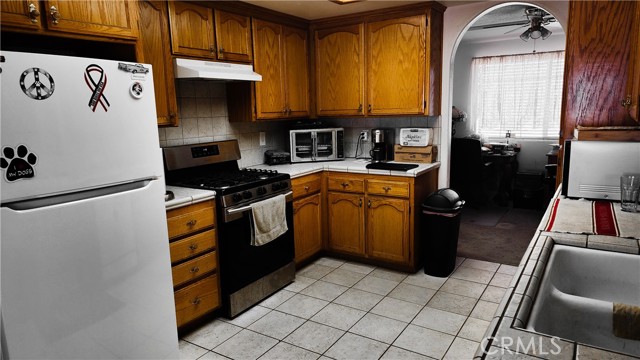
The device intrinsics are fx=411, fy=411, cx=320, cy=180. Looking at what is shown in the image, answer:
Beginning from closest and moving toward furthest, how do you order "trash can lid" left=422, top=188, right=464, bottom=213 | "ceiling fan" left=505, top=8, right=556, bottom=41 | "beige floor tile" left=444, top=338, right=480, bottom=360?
"beige floor tile" left=444, top=338, right=480, bottom=360, "trash can lid" left=422, top=188, right=464, bottom=213, "ceiling fan" left=505, top=8, right=556, bottom=41

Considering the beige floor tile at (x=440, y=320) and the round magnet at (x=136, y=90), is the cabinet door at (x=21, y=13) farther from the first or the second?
the beige floor tile at (x=440, y=320)

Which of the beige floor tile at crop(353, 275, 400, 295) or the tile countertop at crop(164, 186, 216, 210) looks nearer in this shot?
the tile countertop at crop(164, 186, 216, 210)

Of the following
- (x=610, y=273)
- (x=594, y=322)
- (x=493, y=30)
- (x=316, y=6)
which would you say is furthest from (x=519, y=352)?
(x=493, y=30)

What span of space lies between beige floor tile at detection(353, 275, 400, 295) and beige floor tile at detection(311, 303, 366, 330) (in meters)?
0.35

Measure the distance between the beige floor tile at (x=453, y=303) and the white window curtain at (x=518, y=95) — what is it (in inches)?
169

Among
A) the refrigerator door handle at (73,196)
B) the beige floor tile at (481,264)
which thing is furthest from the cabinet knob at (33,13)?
the beige floor tile at (481,264)

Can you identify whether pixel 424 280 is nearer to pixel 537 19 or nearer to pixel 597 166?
pixel 597 166

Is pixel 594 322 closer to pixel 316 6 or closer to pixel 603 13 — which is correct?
pixel 603 13

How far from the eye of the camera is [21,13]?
1.81 meters

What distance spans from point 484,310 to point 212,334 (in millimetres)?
1812

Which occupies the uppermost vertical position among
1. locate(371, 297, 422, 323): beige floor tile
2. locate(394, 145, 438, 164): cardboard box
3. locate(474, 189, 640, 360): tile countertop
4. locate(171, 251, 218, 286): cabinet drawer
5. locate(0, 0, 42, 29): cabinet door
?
locate(0, 0, 42, 29): cabinet door

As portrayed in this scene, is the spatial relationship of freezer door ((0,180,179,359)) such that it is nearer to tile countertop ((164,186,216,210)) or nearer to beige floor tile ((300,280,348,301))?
tile countertop ((164,186,216,210))

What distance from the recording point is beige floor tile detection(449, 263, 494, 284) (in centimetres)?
330

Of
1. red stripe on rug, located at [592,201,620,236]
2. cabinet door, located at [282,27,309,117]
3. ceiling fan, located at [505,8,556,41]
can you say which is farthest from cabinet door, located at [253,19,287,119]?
ceiling fan, located at [505,8,556,41]
